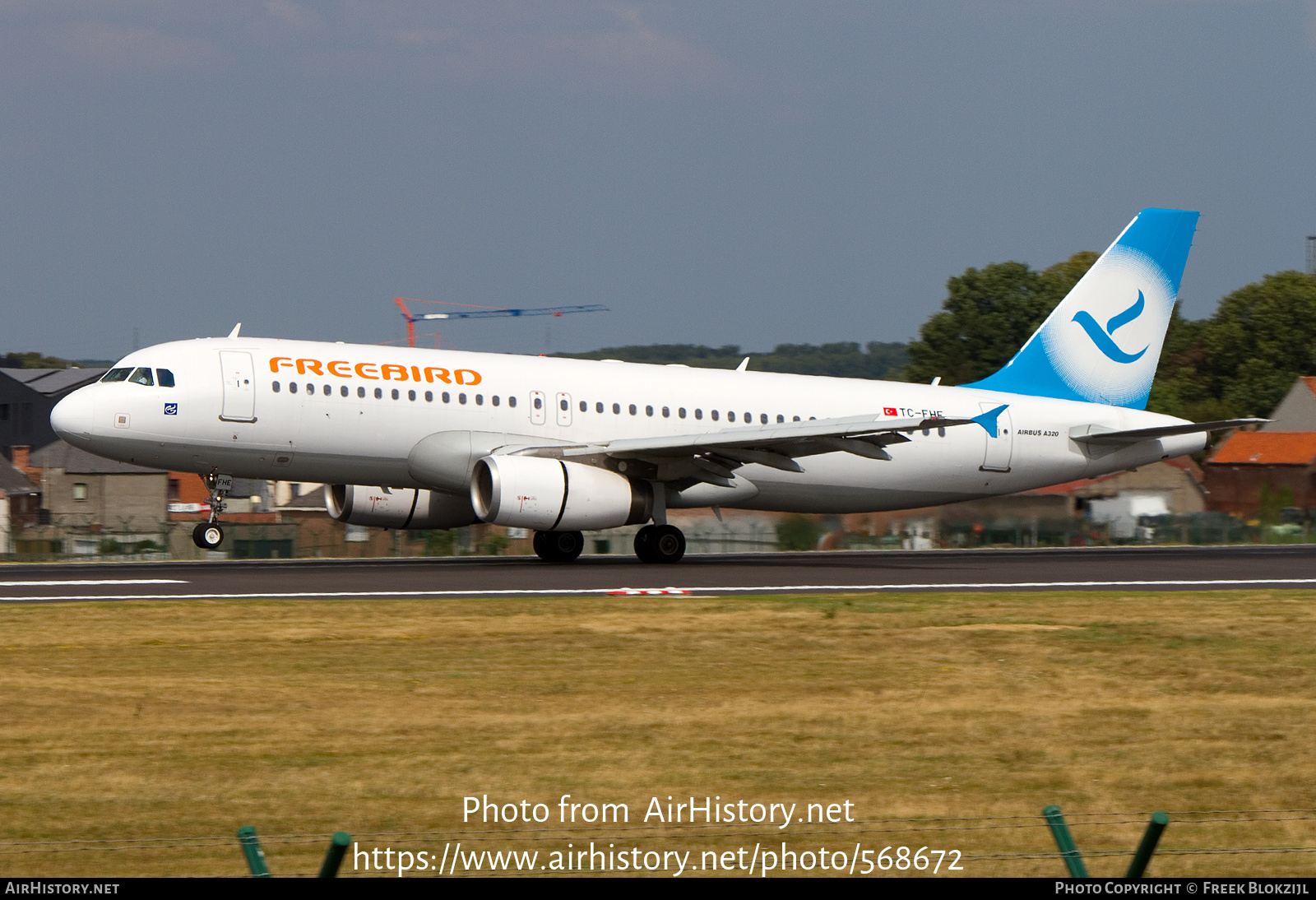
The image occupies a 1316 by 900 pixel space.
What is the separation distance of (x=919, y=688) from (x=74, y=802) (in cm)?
778

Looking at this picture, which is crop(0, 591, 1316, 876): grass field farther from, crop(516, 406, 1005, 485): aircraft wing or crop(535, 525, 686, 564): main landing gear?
crop(535, 525, 686, 564): main landing gear

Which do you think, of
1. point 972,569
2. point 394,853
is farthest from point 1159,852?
point 972,569

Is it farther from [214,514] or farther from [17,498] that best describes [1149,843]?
[17,498]

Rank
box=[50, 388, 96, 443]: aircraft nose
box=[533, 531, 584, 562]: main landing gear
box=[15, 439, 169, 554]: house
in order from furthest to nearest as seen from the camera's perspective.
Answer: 1. box=[15, 439, 169, 554]: house
2. box=[533, 531, 584, 562]: main landing gear
3. box=[50, 388, 96, 443]: aircraft nose

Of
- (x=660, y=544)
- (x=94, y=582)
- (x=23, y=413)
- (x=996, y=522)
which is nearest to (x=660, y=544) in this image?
(x=660, y=544)

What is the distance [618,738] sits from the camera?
40.2ft

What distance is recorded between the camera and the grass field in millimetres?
9469

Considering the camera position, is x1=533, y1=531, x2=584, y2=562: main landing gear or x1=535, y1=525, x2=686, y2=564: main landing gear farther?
x1=533, y1=531, x2=584, y2=562: main landing gear

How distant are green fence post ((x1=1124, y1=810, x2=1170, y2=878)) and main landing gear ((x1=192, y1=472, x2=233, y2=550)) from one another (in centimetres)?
2270

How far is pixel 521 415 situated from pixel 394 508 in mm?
3537

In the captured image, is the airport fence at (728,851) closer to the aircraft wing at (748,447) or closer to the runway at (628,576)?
the runway at (628,576)

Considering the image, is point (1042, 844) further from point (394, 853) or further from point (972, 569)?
point (972, 569)

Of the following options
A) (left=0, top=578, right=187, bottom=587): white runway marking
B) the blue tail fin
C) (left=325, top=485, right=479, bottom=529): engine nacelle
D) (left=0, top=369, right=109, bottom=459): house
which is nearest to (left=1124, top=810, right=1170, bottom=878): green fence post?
(left=0, top=578, right=187, bottom=587): white runway marking

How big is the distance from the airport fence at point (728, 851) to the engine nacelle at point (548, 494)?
1685 cm
